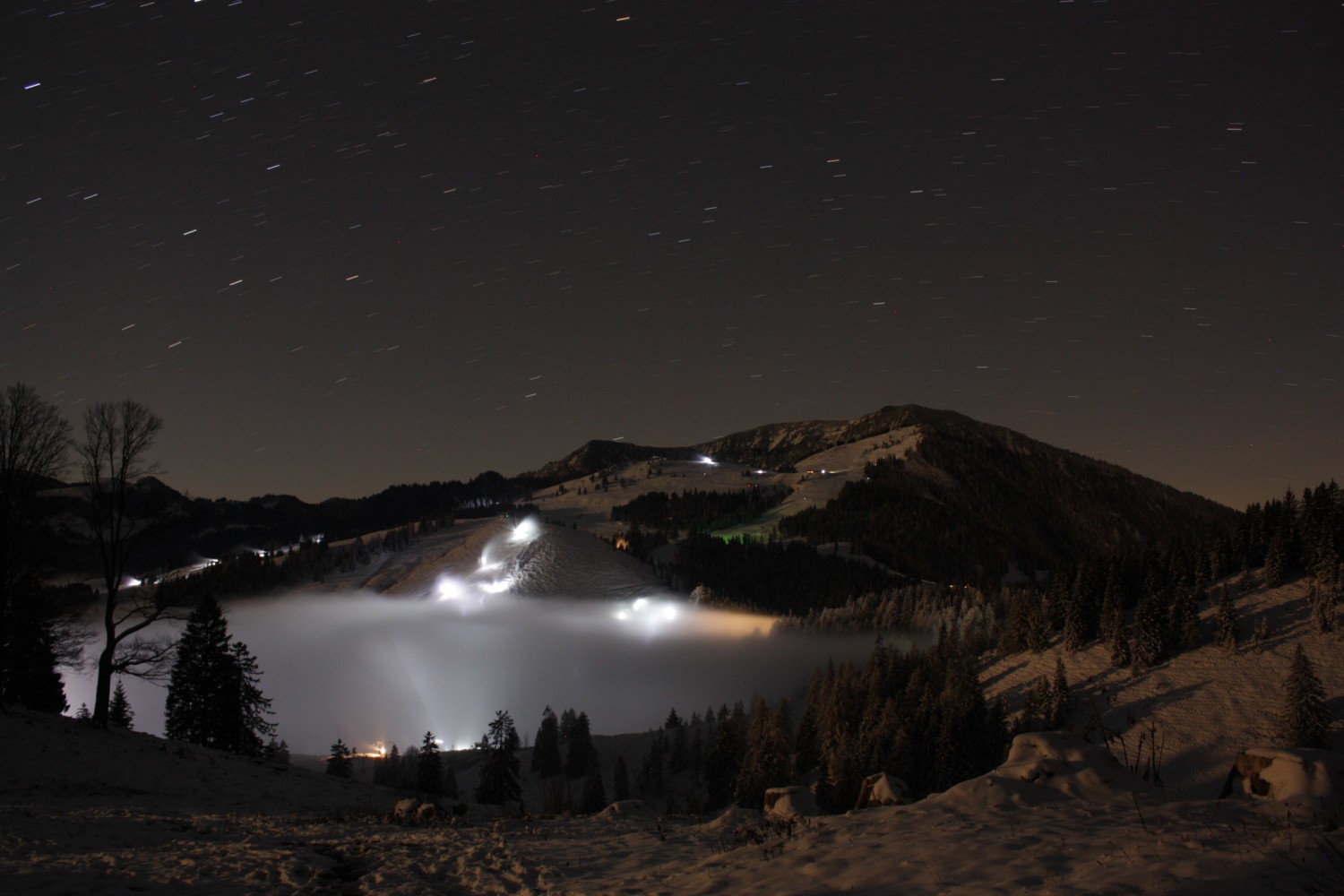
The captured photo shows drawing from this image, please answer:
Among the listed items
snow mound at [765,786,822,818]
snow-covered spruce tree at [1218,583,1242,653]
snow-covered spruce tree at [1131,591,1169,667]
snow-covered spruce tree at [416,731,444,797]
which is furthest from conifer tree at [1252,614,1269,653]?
snow-covered spruce tree at [416,731,444,797]

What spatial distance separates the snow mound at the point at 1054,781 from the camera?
12.2 m

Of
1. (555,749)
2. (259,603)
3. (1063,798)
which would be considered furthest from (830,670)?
(259,603)

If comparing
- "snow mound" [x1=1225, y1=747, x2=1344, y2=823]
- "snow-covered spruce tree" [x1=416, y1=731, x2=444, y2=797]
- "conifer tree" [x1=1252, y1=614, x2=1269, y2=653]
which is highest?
"snow mound" [x1=1225, y1=747, x2=1344, y2=823]

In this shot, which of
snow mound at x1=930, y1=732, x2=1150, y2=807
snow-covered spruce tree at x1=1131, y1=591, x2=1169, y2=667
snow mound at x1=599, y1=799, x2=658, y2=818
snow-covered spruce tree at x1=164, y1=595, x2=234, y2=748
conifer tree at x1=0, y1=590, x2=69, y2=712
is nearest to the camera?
snow mound at x1=930, y1=732, x2=1150, y2=807

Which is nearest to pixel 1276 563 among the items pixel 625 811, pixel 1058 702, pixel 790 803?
pixel 1058 702

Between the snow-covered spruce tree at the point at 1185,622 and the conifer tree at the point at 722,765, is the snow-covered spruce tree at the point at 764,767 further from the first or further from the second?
the snow-covered spruce tree at the point at 1185,622

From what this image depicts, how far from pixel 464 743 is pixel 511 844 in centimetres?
14812

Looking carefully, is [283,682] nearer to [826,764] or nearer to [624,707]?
[624,707]

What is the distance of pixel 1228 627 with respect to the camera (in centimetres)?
6488

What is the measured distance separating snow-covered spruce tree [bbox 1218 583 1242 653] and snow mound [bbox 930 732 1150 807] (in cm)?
6592

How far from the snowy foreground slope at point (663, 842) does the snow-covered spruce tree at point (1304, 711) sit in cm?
4760

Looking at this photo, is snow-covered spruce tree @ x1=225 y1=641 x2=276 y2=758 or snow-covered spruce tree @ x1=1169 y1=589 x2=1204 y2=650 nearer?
snow-covered spruce tree @ x1=225 y1=641 x2=276 y2=758

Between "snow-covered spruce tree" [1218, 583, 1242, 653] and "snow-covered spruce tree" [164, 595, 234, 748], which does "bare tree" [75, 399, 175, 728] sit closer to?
"snow-covered spruce tree" [164, 595, 234, 748]

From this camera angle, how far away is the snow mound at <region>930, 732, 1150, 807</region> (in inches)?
482
